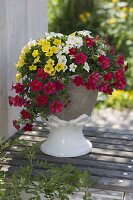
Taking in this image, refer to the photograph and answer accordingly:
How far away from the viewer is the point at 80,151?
257cm

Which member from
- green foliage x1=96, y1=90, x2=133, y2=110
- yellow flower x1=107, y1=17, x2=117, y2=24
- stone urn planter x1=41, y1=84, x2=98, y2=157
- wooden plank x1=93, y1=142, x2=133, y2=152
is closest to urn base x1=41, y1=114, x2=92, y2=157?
stone urn planter x1=41, y1=84, x2=98, y2=157

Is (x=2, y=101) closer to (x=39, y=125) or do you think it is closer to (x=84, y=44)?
(x=39, y=125)

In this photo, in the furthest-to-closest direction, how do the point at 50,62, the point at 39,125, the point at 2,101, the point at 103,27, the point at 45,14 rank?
the point at 103,27, the point at 45,14, the point at 39,125, the point at 2,101, the point at 50,62

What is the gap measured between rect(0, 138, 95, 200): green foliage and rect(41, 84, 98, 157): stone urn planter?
0.24 meters

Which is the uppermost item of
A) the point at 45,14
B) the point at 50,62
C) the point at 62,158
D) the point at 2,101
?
the point at 45,14

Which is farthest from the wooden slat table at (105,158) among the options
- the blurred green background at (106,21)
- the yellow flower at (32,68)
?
the blurred green background at (106,21)

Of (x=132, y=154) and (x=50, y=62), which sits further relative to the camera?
(x=132, y=154)

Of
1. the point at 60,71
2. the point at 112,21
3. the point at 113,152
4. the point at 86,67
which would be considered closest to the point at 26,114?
the point at 60,71

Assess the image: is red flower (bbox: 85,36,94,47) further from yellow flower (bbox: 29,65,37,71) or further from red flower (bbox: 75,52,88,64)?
yellow flower (bbox: 29,65,37,71)

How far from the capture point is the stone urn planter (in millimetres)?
2482

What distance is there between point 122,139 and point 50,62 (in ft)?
2.43

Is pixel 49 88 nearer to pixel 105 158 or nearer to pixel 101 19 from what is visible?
pixel 105 158

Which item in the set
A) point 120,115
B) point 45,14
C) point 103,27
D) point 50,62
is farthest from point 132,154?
point 103,27

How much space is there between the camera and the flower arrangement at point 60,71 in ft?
7.70
